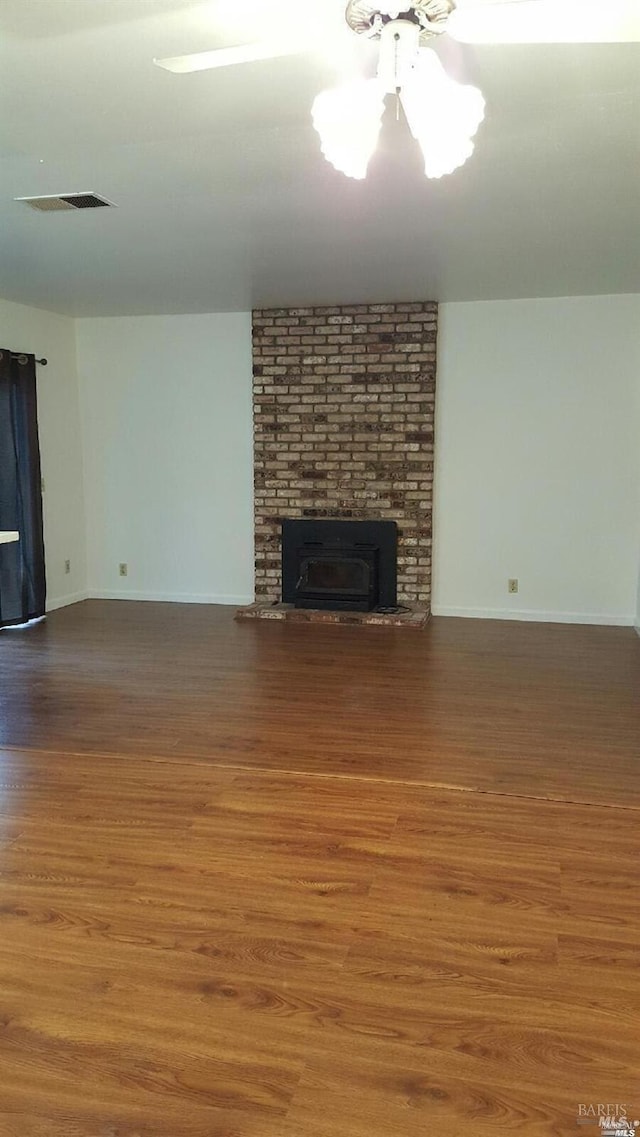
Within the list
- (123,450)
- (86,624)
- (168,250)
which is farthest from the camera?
(123,450)

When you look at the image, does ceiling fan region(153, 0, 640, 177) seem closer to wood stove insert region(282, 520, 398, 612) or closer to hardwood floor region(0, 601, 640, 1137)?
hardwood floor region(0, 601, 640, 1137)

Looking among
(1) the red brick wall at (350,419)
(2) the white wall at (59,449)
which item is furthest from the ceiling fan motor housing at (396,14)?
(2) the white wall at (59,449)

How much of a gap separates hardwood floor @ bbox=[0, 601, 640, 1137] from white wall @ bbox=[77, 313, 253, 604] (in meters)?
2.41

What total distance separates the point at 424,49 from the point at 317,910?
220 cm

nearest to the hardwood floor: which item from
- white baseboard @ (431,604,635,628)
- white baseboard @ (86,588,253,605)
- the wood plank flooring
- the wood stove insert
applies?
the wood plank flooring

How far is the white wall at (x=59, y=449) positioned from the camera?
5922 millimetres

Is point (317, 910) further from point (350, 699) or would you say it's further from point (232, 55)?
point (232, 55)

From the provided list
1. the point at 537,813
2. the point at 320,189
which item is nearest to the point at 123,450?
the point at 320,189

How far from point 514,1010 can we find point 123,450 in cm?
553

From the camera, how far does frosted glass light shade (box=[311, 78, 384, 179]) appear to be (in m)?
1.77

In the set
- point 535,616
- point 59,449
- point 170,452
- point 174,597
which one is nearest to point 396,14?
point 535,616

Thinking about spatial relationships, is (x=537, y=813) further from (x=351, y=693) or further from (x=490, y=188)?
(x=490, y=188)

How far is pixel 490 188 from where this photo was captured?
2.98 meters

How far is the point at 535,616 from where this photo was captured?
5738 millimetres
